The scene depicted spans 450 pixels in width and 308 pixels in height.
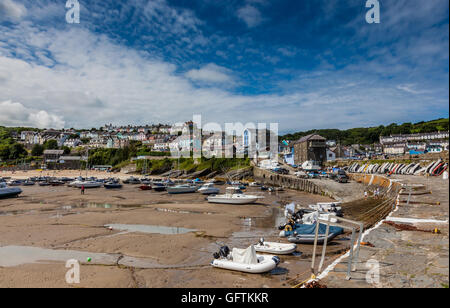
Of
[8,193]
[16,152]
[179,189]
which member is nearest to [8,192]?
[8,193]

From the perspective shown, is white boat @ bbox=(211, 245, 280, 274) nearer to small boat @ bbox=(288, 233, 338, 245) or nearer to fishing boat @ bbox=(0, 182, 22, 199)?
small boat @ bbox=(288, 233, 338, 245)

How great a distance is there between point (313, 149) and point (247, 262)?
63.3 m

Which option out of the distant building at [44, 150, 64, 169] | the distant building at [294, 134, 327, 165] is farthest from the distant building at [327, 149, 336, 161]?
the distant building at [44, 150, 64, 169]

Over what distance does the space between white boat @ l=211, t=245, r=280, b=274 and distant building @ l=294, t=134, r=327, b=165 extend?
6054cm

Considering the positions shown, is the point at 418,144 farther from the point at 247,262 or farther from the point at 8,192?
the point at 8,192

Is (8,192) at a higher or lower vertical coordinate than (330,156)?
lower

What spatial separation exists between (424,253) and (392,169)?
42489mm

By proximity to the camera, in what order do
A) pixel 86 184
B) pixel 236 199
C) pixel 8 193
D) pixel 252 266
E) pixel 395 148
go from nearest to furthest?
pixel 252 266 → pixel 236 199 → pixel 8 193 → pixel 86 184 → pixel 395 148

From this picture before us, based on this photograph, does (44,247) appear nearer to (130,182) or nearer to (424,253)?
(424,253)

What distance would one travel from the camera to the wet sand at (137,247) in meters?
10.9

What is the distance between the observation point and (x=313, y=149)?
70.1 m

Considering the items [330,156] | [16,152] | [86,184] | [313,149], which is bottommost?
[86,184]

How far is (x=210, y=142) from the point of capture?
115 m
